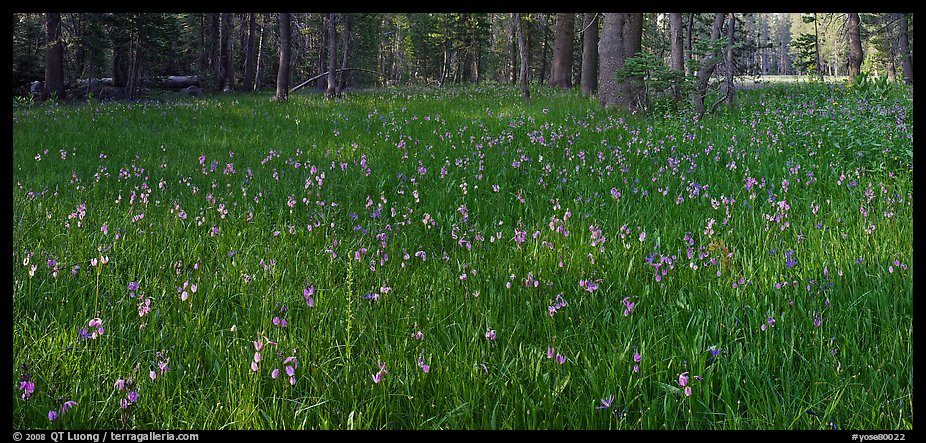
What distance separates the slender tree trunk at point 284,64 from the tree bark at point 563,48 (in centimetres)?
1081

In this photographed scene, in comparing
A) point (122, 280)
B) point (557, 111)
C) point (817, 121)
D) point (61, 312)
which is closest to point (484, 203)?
point (122, 280)

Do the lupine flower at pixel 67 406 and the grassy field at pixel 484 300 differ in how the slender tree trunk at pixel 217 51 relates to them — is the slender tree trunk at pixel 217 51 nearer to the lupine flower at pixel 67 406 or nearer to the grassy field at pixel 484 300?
the grassy field at pixel 484 300

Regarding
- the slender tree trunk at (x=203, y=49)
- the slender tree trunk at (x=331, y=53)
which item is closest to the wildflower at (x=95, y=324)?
the slender tree trunk at (x=331, y=53)

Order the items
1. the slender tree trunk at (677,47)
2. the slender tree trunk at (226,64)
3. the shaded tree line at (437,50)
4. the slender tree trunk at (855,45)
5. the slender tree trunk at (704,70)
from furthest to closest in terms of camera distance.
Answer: the slender tree trunk at (226,64), the slender tree trunk at (855,45), the shaded tree line at (437,50), the slender tree trunk at (677,47), the slender tree trunk at (704,70)

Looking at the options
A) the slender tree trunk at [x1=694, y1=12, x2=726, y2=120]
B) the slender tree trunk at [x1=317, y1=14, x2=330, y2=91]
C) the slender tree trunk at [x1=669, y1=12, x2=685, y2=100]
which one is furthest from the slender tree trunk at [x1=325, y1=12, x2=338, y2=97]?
the slender tree trunk at [x1=694, y1=12, x2=726, y2=120]

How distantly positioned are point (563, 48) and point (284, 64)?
11.9 meters

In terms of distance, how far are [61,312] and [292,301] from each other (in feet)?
Result: 3.68

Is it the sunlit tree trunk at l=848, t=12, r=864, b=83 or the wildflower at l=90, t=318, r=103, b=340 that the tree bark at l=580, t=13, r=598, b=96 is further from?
the wildflower at l=90, t=318, r=103, b=340

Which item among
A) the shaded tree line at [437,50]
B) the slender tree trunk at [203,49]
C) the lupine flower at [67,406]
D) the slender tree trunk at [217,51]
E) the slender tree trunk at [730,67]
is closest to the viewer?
the lupine flower at [67,406]

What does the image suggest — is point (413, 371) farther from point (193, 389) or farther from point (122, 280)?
point (122, 280)

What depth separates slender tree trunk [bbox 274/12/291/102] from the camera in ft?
61.1

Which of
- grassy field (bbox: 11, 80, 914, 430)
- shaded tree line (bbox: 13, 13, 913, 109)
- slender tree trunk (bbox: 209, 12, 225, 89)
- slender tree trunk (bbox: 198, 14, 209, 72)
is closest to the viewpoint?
grassy field (bbox: 11, 80, 914, 430)

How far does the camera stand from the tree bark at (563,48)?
77.4 ft

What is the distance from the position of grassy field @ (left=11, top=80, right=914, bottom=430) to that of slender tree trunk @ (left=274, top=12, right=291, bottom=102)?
1293 centimetres
